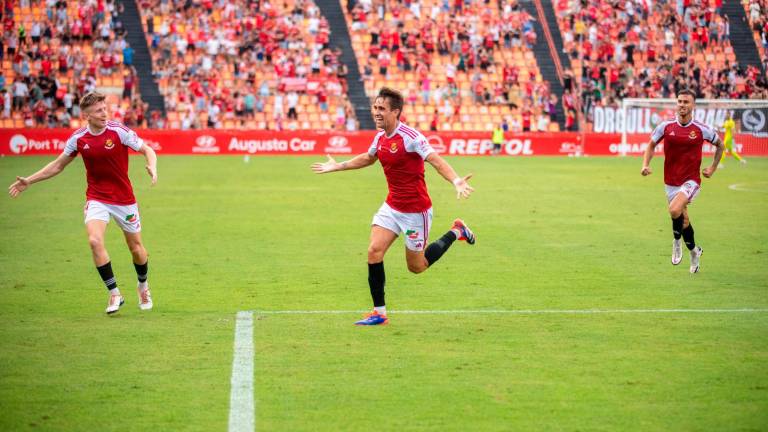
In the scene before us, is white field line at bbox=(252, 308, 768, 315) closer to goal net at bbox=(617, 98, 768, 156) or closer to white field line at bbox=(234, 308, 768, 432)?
white field line at bbox=(234, 308, 768, 432)

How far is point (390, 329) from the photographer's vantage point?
970 centimetres

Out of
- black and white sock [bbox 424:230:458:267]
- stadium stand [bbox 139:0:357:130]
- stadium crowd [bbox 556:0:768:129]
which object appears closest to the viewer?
black and white sock [bbox 424:230:458:267]

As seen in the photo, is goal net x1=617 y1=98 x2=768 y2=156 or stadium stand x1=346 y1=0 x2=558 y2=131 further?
stadium stand x1=346 y1=0 x2=558 y2=131

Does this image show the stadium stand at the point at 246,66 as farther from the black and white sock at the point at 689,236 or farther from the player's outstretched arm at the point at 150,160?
the player's outstretched arm at the point at 150,160

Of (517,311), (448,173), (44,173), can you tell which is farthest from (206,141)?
(448,173)

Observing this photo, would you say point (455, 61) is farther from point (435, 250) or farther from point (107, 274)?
point (107, 274)

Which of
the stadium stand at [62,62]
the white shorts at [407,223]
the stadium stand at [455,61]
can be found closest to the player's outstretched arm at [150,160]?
the white shorts at [407,223]

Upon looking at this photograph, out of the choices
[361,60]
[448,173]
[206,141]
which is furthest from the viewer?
[361,60]

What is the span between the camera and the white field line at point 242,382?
21.7 ft

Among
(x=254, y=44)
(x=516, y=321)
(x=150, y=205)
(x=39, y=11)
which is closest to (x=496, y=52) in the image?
(x=254, y=44)

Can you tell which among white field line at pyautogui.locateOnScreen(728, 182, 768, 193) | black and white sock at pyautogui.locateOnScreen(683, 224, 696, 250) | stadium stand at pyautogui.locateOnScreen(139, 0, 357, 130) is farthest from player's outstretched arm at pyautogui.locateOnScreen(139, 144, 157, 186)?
stadium stand at pyautogui.locateOnScreen(139, 0, 357, 130)

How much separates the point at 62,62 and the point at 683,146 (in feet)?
124

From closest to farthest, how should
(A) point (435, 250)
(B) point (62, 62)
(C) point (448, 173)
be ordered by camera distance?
(C) point (448, 173) < (A) point (435, 250) < (B) point (62, 62)

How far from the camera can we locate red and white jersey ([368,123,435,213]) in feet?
32.5
